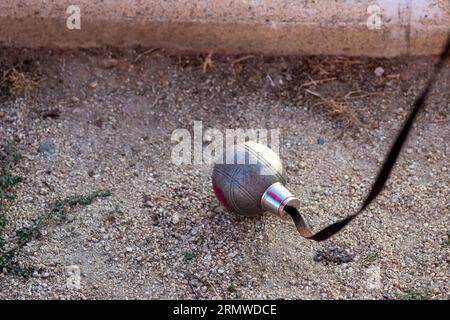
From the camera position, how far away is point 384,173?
2.18 meters

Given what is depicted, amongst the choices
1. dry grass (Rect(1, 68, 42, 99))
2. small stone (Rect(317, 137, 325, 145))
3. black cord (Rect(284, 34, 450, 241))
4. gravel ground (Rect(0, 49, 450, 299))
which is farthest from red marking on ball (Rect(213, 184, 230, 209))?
dry grass (Rect(1, 68, 42, 99))

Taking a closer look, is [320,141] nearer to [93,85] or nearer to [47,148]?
[93,85]

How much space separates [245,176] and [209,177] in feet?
1.46

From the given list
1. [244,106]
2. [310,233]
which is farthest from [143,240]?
[244,106]

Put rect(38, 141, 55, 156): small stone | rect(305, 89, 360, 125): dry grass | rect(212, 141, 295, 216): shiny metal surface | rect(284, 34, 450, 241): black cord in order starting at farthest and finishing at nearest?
→ rect(305, 89, 360, 125): dry grass → rect(38, 141, 55, 156): small stone → rect(212, 141, 295, 216): shiny metal surface → rect(284, 34, 450, 241): black cord

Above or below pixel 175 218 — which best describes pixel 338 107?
above

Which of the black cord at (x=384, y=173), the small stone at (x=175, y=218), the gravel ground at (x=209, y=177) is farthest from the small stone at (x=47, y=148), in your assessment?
the black cord at (x=384, y=173)

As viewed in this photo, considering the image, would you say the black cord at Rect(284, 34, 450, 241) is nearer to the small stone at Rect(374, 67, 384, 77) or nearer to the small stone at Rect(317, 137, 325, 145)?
the small stone at Rect(317, 137, 325, 145)

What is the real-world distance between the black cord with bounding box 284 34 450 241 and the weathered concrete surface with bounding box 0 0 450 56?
1.06 meters

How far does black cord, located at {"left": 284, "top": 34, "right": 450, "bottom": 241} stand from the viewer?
2014 mm

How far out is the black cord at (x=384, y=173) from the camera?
6.61 ft

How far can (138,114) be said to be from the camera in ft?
12.0

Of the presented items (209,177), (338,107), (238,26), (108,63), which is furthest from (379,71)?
(108,63)

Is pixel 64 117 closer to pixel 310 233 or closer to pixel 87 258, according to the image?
pixel 87 258
